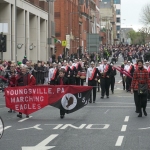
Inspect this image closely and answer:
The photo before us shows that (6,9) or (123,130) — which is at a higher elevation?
(6,9)

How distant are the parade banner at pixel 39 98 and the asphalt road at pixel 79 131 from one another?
387 mm

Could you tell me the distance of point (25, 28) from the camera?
60.6 m

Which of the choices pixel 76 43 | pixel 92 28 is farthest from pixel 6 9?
pixel 92 28

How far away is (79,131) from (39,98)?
14.1ft

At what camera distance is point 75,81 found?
132 ft

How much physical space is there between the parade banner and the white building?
1039 inches

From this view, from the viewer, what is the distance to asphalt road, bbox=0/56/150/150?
14086 millimetres

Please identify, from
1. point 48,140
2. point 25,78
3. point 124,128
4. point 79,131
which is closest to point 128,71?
point 25,78

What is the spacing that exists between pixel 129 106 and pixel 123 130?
31.5 feet

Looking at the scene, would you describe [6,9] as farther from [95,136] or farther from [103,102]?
[95,136]

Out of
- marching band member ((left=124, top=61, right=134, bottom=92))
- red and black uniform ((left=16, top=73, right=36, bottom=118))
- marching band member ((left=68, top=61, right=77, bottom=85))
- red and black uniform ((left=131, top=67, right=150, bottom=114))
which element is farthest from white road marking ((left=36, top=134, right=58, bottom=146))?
marching band member ((left=124, top=61, right=134, bottom=92))

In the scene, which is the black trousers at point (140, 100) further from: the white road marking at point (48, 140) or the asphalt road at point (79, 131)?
the white road marking at point (48, 140)

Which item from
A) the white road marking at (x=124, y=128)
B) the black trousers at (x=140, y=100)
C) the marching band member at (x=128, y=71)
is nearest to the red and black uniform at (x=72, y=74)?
the marching band member at (x=128, y=71)

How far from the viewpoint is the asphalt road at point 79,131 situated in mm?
14086
